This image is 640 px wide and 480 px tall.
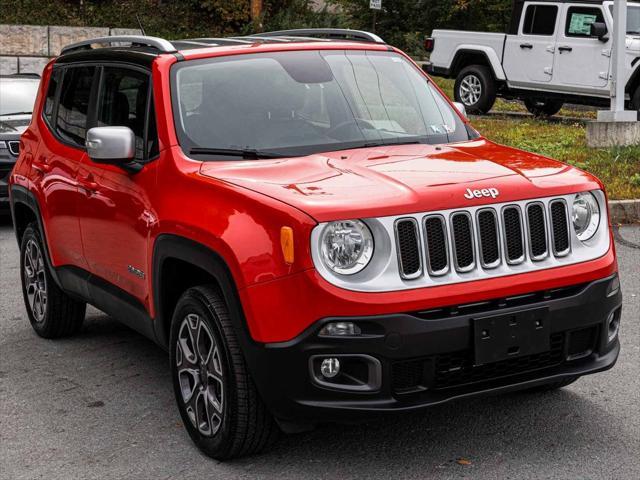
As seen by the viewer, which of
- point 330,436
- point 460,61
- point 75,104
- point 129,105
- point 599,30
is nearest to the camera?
point 330,436

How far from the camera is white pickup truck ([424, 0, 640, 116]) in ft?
59.2

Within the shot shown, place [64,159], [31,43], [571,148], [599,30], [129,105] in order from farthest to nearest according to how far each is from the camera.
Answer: [31,43], [599,30], [571,148], [64,159], [129,105]

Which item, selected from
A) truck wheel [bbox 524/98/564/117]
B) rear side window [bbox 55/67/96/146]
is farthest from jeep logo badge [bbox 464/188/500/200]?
truck wheel [bbox 524/98/564/117]

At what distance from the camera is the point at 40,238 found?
6848mm

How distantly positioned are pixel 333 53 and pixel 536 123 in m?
A: 12.2

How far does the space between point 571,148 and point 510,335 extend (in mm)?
9870

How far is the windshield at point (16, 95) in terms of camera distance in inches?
519

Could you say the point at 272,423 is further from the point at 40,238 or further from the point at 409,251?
the point at 40,238

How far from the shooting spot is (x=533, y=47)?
19094mm

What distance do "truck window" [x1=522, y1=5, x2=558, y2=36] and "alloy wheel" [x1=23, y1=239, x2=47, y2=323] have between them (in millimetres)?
13320

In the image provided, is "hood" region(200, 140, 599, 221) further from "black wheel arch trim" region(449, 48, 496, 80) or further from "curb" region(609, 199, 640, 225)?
"black wheel arch trim" region(449, 48, 496, 80)

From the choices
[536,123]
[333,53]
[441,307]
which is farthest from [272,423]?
[536,123]

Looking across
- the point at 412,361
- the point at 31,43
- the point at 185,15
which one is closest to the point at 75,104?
the point at 412,361

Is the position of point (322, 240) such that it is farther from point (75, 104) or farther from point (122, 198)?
point (75, 104)
